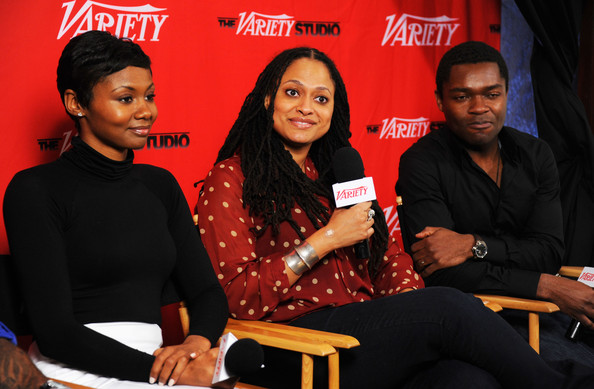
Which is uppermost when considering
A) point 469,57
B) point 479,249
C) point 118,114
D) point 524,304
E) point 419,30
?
point 419,30

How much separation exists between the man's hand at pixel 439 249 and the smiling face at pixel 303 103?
2.10 ft

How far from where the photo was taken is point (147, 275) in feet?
6.21

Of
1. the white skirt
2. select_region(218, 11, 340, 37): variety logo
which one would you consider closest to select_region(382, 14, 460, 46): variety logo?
select_region(218, 11, 340, 37): variety logo

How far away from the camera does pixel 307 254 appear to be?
2.05 meters

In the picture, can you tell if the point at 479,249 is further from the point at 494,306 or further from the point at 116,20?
the point at 116,20

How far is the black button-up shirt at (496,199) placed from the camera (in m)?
2.71

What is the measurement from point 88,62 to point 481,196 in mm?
1752

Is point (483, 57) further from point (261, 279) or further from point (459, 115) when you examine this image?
point (261, 279)

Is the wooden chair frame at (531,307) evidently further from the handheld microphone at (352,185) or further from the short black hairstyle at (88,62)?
the short black hairstyle at (88,62)

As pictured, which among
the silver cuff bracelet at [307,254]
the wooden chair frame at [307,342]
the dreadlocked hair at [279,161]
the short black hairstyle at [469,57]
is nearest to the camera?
the wooden chair frame at [307,342]

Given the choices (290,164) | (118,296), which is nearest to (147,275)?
(118,296)

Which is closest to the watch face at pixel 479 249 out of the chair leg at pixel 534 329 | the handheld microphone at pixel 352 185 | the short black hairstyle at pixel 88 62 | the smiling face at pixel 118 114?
the chair leg at pixel 534 329

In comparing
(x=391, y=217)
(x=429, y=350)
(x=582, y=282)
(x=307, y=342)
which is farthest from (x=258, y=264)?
(x=391, y=217)

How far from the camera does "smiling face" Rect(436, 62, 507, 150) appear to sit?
9.37ft
